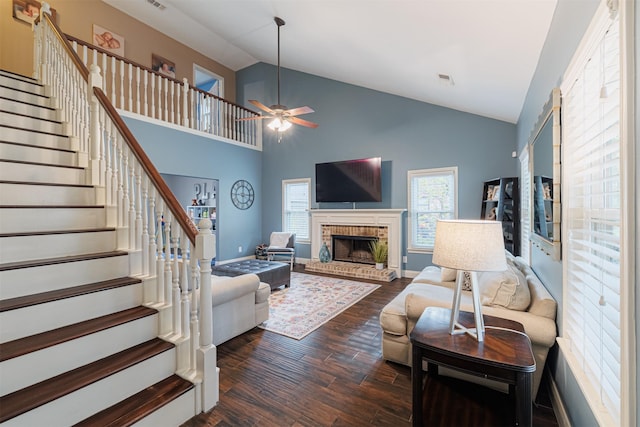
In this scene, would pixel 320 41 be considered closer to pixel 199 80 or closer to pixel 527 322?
pixel 527 322

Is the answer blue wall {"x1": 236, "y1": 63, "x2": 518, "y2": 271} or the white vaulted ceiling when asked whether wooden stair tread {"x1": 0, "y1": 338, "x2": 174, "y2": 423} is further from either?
blue wall {"x1": 236, "y1": 63, "x2": 518, "y2": 271}

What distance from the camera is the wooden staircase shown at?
147 centimetres

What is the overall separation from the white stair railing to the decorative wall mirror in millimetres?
2181

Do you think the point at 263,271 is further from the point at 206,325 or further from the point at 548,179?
the point at 548,179

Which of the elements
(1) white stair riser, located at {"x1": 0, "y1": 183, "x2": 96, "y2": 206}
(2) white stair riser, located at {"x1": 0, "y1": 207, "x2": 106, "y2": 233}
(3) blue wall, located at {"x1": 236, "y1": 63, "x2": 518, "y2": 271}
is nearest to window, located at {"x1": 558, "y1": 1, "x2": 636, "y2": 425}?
(2) white stair riser, located at {"x1": 0, "y1": 207, "x2": 106, "y2": 233}

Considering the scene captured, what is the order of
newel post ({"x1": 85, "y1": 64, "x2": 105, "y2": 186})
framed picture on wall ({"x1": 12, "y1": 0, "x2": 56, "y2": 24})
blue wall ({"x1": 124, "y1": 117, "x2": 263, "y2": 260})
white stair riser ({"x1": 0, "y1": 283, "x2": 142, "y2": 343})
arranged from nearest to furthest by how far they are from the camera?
white stair riser ({"x1": 0, "y1": 283, "x2": 142, "y2": 343})
newel post ({"x1": 85, "y1": 64, "x2": 105, "y2": 186})
framed picture on wall ({"x1": 12, "y1": 0, "x2": 56, "y2": 24})
blue wall ({"x1": 124, "y1": 117, "x2": 263, "y2": 260})

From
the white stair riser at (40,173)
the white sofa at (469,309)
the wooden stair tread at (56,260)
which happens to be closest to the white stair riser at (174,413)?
the wooden stair tread at (56,260)

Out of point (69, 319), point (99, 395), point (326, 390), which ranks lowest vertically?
point (326, 390)

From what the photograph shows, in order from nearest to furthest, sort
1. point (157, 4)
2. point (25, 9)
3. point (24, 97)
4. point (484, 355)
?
1. point (484, 355)
2. point (24, 97)
3. point (25, 9)
4. point (157, 4)

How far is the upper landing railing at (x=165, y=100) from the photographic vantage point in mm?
4730

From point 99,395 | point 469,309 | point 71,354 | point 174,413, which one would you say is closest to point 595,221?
point 469,309

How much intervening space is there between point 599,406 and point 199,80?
9.02 m

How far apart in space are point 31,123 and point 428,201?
5.63 metres

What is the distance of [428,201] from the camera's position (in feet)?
18.2
